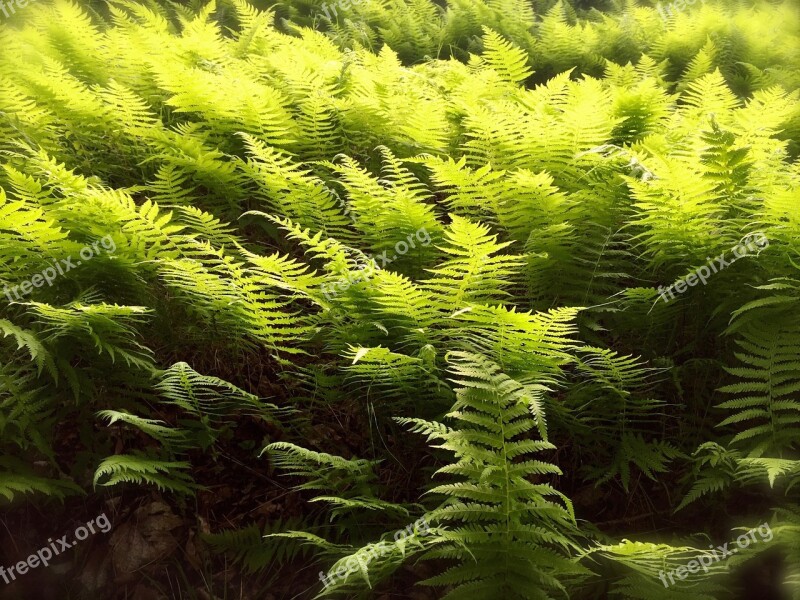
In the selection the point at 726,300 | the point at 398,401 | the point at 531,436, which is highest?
the point at 726,300

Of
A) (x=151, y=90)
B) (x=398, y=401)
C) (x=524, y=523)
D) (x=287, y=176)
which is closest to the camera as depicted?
(x=524, y=523)

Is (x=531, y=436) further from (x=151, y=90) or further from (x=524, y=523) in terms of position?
(x=151, y=90)

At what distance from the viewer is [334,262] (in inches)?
103

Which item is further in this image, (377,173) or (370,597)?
(377,173)

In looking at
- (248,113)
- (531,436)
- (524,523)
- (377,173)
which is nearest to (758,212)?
(531,436)

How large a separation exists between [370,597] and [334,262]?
1.42m

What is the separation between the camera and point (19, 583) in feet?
7.64

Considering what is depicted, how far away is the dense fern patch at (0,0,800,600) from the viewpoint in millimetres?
2041

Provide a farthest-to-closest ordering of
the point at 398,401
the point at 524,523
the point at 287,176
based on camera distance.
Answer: the point at 287,176, the point at 398,401, the point at 524,523

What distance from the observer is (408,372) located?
2391 mm

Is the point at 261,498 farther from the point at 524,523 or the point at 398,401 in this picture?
the point at 524,523

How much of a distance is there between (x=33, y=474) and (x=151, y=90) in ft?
10.1

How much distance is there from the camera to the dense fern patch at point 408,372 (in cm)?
204

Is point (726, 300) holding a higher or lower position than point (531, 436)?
higher
